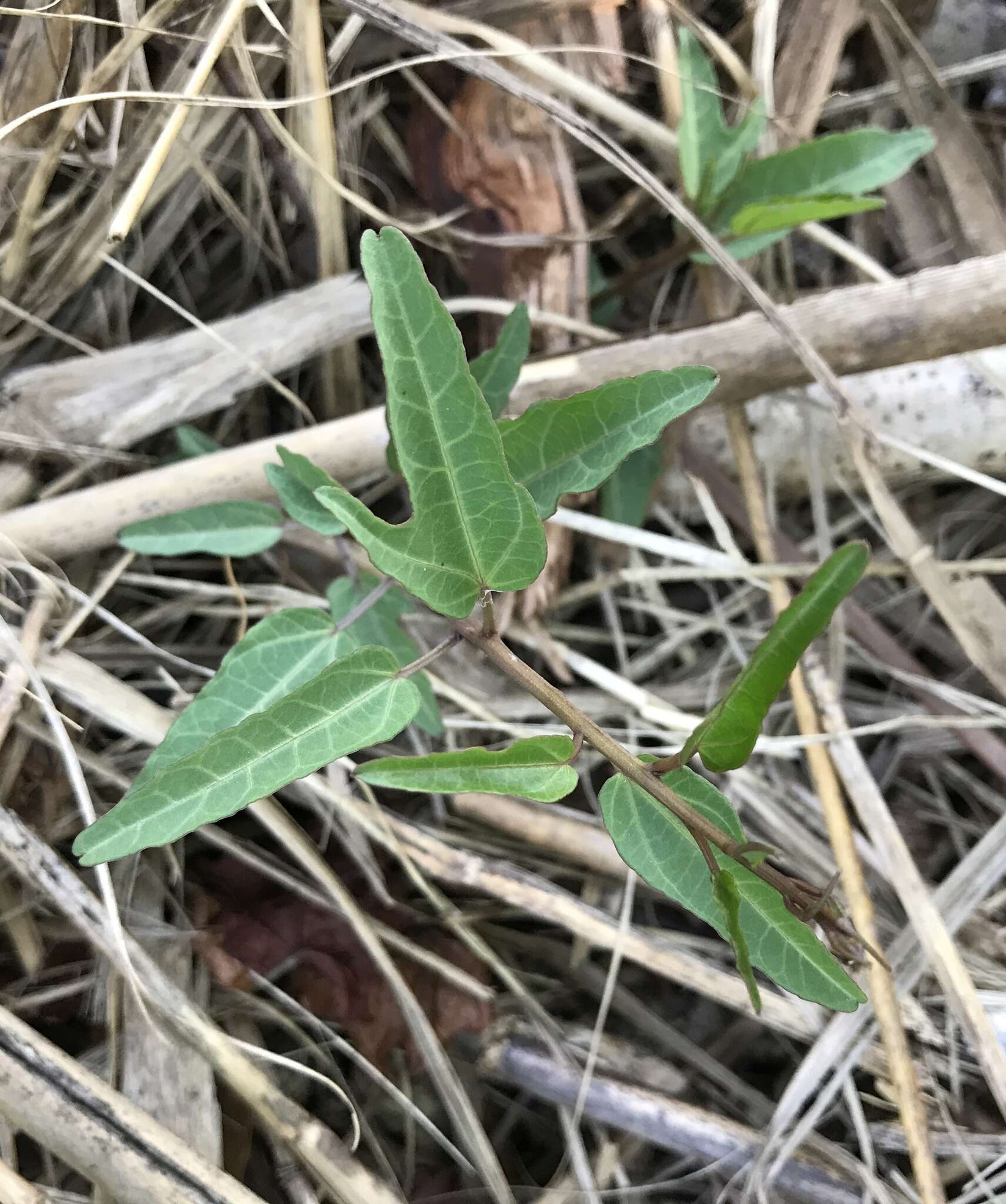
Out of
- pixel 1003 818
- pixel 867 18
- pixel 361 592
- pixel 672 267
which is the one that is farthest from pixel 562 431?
pixel 867 18

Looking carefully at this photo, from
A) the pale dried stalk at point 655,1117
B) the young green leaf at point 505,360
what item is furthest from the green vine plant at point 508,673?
the pale dried stalk at point 655,1117

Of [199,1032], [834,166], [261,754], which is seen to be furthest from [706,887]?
[834,166]

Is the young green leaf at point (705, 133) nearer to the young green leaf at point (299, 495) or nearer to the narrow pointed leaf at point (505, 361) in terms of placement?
the narrow pointed leaf at point (505, 361)

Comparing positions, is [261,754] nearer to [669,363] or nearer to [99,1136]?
[99,1136]

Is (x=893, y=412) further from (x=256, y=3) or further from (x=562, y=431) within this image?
(x=256, y=3)

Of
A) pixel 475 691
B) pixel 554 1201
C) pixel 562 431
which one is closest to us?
pixel 562 431
